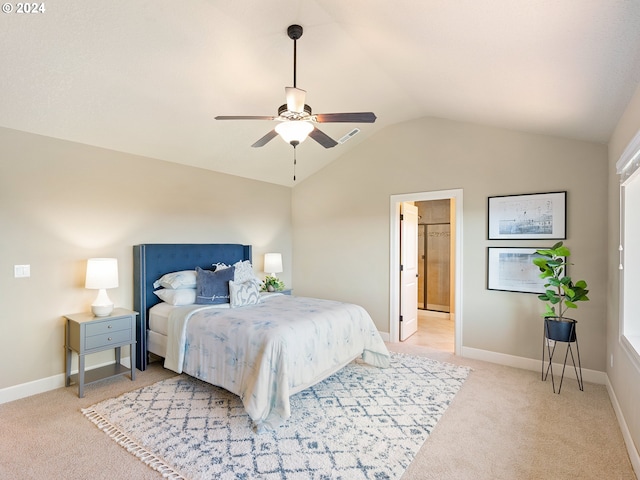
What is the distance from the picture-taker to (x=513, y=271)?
390 cm

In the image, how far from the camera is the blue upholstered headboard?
3.80m

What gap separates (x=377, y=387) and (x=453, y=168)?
2.81 meters

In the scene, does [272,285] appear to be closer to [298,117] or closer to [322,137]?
[322,137]

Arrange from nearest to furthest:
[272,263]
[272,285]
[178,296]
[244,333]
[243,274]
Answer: [244,333] → [178,296] → [243,274] → [272,285] → [272,263]

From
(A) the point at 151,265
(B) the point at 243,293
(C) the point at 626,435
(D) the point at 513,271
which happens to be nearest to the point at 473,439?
(C) the point at 626,435

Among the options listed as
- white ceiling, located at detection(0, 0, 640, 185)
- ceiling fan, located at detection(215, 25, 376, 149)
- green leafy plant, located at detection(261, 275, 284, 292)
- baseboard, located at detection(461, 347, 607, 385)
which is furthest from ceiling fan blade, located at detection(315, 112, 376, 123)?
baseboard, located at detection(461, 347, 607, 385)

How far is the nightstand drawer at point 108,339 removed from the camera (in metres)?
3.17

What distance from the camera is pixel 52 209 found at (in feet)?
10.9

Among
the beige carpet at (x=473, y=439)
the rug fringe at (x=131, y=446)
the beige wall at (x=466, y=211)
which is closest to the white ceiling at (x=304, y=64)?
the beige wall at (x=466, y=211)

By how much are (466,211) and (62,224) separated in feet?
14.8

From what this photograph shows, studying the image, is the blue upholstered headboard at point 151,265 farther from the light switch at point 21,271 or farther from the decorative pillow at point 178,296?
the light switch at point 21,271

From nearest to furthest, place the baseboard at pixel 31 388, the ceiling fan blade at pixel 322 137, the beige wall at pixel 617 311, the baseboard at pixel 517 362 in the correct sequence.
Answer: the beige wall at pixel 617 311, the ceiling fan blade at pixel 322 137, the baseboard at pixel 31 388, the baseboard at pixel 517 362

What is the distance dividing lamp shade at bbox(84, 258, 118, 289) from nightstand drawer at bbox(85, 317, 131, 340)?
0.35 m

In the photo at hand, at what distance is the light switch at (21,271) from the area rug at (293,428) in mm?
1418
